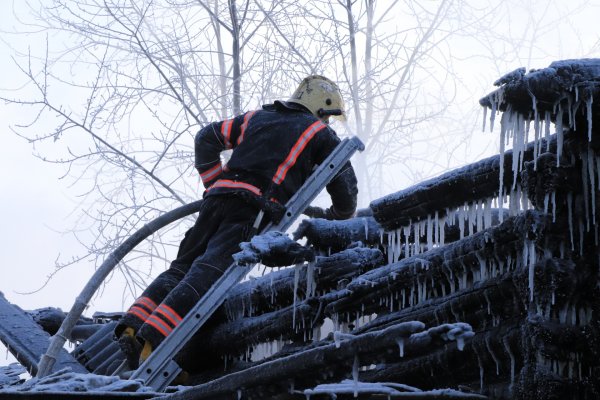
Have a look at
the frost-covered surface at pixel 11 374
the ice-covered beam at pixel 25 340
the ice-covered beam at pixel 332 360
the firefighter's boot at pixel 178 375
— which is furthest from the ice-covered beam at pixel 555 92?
the ice-covered beam at pixel 25 340

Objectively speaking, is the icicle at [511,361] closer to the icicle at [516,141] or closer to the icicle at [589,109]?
the icicle at [516,141]

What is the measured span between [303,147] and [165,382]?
2.03 m

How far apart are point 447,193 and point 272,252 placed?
122cm

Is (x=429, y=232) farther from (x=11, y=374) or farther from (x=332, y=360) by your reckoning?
(x=11, y=374)

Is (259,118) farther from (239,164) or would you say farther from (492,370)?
(492,370)

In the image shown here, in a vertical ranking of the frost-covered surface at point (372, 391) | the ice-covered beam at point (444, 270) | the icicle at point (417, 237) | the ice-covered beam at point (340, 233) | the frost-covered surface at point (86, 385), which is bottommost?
the frost-covered surface at point (372, 391)

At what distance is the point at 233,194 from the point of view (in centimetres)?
645

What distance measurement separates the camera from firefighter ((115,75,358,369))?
611cm

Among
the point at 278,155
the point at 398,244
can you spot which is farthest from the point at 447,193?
the point at 278,155

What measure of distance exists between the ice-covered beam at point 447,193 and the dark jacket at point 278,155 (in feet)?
5.08

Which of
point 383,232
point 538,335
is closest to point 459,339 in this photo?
point 538,335

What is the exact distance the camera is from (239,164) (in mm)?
6617

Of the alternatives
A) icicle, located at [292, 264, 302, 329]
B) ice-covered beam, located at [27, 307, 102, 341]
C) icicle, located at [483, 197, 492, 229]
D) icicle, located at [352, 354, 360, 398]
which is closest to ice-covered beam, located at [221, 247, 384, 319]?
icicle, located at [292, 264, 302, 329]

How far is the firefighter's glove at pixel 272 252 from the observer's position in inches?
208
